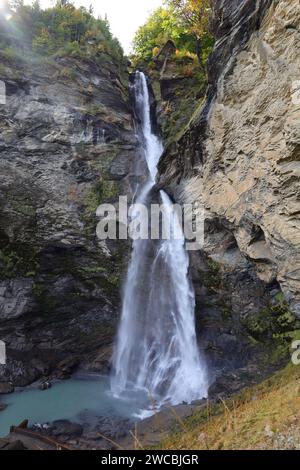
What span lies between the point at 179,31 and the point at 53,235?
1908 cm

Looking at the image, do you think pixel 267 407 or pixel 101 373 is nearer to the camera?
pixel 267 407

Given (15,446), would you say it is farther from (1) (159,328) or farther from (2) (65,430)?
(1) (159,328)

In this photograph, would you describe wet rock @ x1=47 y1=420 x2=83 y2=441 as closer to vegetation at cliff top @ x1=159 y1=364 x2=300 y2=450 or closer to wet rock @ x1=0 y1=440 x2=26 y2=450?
wet rock @ x1=0 y1=440 x2=26 y2=450

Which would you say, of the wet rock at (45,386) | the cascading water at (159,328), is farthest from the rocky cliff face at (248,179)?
the wet rock at (45,386)

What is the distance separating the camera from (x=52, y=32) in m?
21.8

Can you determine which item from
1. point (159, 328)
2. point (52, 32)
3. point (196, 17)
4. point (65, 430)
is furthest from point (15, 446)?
point (196, 17)

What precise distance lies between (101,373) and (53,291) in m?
4.39

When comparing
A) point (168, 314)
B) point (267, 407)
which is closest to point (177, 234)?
point (168, 314)

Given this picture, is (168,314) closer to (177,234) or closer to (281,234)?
(177,234)

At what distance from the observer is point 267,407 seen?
7.38 metres

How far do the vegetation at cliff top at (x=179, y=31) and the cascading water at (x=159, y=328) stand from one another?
1359 centimetres
